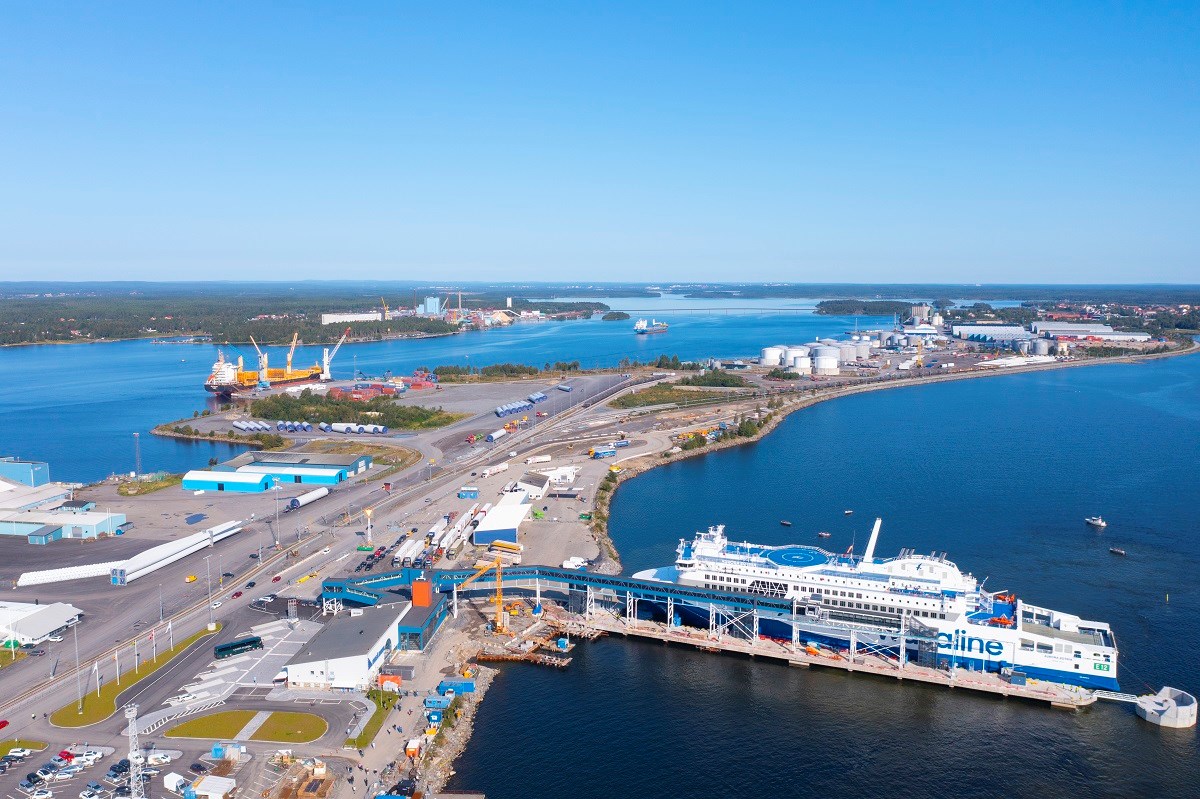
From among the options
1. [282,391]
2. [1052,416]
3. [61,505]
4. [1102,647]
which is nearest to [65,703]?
[61,505]

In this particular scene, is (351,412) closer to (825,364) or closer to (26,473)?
(26,473)

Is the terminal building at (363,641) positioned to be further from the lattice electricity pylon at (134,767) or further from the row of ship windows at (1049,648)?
the row of ship windows at (1049,648)

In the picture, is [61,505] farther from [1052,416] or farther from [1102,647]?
[1052,416]

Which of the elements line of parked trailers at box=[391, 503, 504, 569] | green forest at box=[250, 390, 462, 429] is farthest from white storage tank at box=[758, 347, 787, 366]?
line of parked trailers at box=[391, 503, 504, 569]

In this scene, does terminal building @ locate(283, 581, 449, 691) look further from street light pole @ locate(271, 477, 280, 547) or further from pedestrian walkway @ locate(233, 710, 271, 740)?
street light pole @ locate(271, 477, 280, 547)

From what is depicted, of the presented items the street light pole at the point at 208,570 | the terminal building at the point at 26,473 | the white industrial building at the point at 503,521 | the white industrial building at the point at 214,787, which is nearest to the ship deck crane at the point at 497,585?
the white industrial building at the point at 503,521

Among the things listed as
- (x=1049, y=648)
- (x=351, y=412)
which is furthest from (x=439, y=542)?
(x=351, y=412)

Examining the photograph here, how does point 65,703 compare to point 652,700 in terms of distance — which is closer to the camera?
point 65,703
